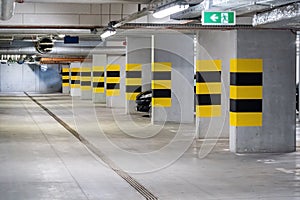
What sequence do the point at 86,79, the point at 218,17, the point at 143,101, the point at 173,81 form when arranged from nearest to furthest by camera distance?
1. the point at 218,17
2. the point at 173,81
3. the point at 143,101
4. the point at 86,79

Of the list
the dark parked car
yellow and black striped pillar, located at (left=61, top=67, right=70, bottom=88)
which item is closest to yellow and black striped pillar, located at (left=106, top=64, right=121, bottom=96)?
the dark parked car

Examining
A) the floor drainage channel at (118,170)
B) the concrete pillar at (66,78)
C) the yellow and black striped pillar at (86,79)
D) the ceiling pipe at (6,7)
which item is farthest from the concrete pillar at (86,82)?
the ceiling pipe at (6,7)

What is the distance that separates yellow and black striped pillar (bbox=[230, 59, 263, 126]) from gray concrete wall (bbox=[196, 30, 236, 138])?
2.11 metres

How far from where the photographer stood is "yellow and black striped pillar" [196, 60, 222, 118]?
15.0 m

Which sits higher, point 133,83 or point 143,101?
point 133,83

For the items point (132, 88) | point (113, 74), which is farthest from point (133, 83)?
point (113, 74)

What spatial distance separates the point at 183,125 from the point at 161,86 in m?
1.55

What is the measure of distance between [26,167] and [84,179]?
1.59 meters

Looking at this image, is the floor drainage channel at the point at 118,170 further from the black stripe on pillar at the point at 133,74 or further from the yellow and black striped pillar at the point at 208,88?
the black stripe on pillar at the point at 133,74

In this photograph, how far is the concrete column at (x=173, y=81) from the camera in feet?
61.0

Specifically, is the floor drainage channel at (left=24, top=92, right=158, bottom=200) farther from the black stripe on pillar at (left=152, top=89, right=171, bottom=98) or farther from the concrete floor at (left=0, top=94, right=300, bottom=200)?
the black stripe on pillar at (left=152, top=89, right=171, bottom=98)

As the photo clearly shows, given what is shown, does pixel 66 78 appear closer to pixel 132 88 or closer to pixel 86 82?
pixel 86 82

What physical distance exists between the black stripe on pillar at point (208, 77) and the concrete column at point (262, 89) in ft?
8.26

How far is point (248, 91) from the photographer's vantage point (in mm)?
12422
